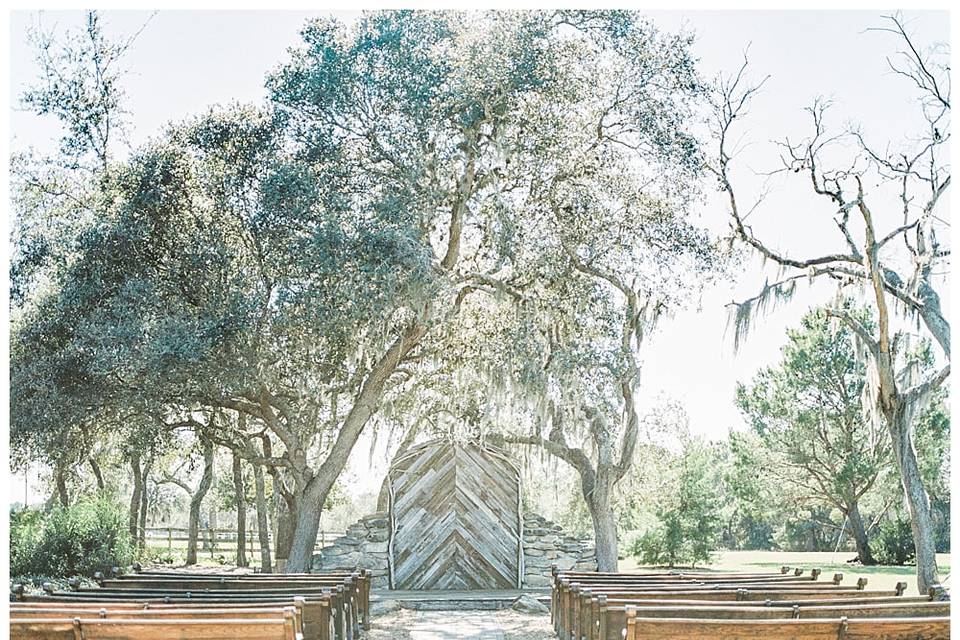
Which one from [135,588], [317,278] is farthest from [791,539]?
[135,588]

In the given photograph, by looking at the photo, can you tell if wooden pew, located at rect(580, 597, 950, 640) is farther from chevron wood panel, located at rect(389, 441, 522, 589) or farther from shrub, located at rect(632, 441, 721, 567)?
shrub, located at rect(632, 441, 721, 567)

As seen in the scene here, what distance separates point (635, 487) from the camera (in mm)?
17422

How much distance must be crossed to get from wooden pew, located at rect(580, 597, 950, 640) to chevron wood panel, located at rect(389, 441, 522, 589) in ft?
24.3

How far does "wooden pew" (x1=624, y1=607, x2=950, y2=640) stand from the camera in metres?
5.56

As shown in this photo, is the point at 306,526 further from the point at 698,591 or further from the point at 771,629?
the point at 771,629

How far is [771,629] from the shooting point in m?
5.60

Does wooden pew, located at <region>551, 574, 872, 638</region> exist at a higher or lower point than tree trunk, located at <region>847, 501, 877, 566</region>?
higher

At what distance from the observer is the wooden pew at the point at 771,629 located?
556 centimetres

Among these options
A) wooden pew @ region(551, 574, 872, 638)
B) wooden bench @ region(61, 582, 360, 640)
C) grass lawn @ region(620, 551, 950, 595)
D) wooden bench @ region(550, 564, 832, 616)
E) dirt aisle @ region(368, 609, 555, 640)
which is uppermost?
wooden bench @ region(61, 582, 360, 640)

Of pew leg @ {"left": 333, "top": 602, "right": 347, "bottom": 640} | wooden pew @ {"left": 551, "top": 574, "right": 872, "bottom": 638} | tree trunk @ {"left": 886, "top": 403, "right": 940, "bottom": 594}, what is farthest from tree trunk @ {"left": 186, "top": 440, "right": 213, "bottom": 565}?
tree trunk @ {"left": 886, "top": 403, "right": 940, "bottom": 594}

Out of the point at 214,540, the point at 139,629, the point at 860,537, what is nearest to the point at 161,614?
the point at 139,629

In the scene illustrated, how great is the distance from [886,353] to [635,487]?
254 inches

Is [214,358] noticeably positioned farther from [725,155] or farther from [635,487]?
[635,487]

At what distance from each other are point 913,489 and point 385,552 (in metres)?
7.35
